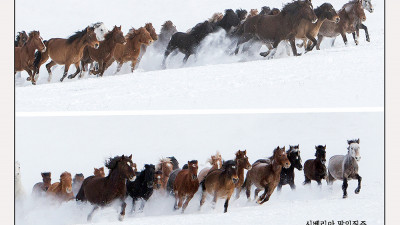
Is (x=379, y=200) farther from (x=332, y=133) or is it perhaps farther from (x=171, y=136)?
(x=171, y=136)

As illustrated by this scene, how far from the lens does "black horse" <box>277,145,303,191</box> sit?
46.5 ft

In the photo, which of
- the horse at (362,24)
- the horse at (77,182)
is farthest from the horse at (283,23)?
the horse at (77,182)

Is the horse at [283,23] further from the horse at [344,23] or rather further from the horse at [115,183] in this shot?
the horse at [115,183]

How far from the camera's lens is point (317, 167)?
14.8 meters

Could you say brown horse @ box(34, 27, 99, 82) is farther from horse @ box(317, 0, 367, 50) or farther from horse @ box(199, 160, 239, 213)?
horse @ box(317, 0, 367, 50)

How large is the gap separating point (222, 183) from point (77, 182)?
9.27 feet

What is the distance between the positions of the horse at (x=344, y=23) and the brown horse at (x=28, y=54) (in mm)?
6283

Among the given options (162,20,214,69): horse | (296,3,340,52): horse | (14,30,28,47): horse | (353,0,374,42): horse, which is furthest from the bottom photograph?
(353,0,374,42): horse

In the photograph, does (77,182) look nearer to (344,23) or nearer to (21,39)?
(21,39)

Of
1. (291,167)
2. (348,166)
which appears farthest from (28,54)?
(348,166)

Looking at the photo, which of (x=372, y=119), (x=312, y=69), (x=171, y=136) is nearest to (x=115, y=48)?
(x=171, y=136)

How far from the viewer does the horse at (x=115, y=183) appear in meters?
12.8

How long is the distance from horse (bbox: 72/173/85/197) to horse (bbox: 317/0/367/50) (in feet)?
22.1

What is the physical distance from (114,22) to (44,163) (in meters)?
9.77
